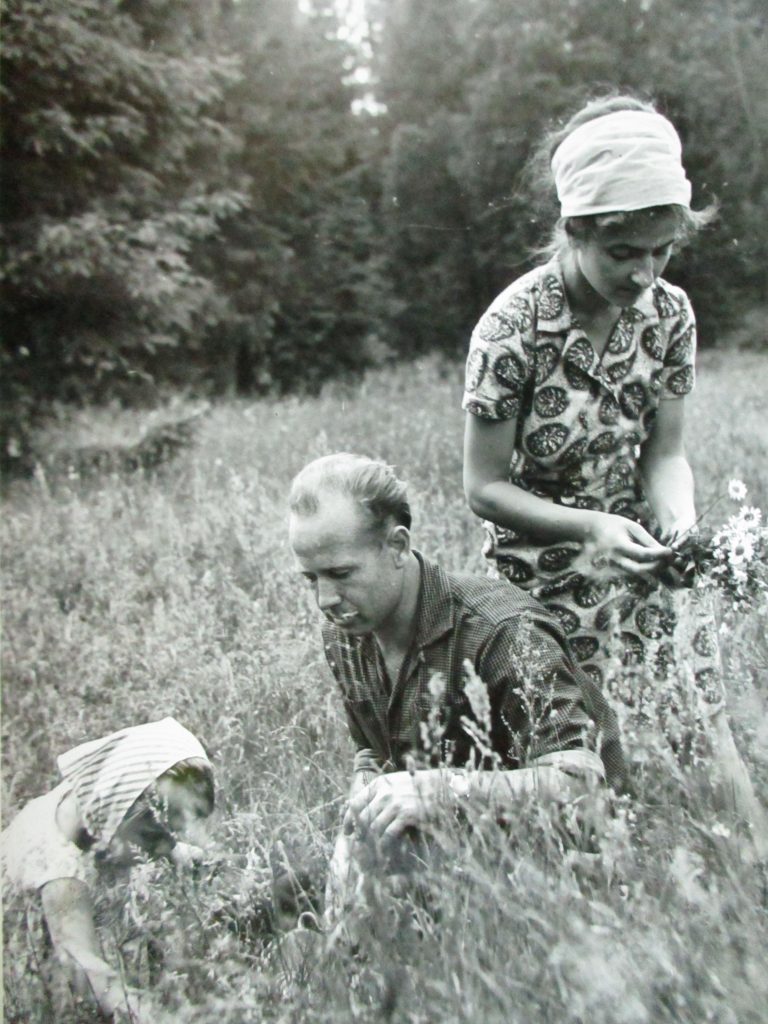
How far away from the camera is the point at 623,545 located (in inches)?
80.2

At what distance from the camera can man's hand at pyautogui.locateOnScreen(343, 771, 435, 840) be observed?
168 cm

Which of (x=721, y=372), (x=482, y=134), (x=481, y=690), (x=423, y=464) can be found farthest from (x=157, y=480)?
(x=481, y=690)

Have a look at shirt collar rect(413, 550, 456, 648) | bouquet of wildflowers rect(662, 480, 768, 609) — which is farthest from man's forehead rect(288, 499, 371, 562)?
bouquet of wildflowers rect(662, 480, 768, 609)

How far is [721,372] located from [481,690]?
214cm

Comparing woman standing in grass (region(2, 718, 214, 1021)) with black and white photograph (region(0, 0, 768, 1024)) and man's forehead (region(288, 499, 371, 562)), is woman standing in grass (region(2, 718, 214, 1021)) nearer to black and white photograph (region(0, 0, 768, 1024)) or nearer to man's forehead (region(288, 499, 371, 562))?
black and white photograph (region(0, 0, 768, 1024))

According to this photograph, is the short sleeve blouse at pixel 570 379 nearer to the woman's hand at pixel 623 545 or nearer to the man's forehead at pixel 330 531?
the woman's hand at pixel 623 545

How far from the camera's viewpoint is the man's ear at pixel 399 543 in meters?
2.06

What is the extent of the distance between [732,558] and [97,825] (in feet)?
4.94

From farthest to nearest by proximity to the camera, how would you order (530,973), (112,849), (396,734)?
1. (112,849)
2. (396,734)
3. (530,973)

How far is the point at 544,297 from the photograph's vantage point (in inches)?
89.1

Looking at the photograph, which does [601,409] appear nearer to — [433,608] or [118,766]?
[433,608]

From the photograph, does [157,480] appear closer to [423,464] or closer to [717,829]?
[423,464]

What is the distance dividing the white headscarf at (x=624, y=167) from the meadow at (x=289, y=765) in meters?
0.82

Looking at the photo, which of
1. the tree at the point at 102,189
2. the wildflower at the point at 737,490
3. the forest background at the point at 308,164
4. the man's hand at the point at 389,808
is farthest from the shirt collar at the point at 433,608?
the tree at the point at 102,189
